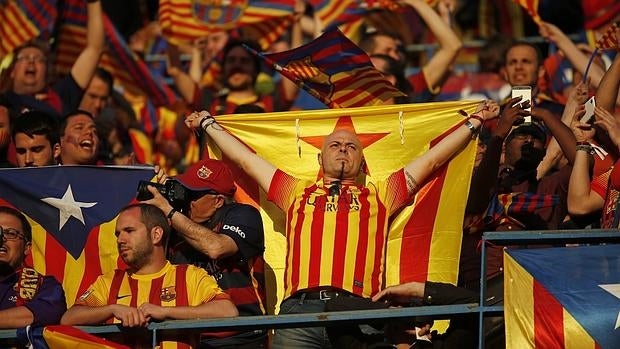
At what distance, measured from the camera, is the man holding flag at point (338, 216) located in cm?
1091

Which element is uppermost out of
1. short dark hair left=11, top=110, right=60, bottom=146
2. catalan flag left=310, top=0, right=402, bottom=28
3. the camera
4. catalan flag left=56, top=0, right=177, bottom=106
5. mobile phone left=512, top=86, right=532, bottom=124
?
catalan flag left=310, top=0, right=402, bottom=28

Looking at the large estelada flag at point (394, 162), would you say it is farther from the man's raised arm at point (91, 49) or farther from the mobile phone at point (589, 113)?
the man's raised arm at point (91, 49)

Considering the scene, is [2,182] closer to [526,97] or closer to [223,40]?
[526,97]

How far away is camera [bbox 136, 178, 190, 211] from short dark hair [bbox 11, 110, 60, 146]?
4.88 feet

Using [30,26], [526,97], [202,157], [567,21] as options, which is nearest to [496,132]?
[526,97]

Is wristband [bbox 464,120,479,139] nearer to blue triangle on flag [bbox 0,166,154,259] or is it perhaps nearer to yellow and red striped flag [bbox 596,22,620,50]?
yellow and red striped flag [bbox 596,22,620,50]

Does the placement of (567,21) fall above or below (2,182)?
above

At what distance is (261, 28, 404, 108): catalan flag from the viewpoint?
1256 cm

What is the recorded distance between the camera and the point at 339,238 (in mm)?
11000

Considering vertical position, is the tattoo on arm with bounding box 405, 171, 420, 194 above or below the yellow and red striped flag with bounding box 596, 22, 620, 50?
below

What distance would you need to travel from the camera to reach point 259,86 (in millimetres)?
16266

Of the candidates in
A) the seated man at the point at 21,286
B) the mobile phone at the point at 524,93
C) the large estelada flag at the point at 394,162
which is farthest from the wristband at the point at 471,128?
the seated man at the point at 21,286

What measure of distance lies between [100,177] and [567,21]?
8.97 m

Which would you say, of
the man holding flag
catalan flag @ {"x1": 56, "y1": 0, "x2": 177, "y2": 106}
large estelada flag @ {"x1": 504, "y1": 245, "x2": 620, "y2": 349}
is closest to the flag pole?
the man holding flag
